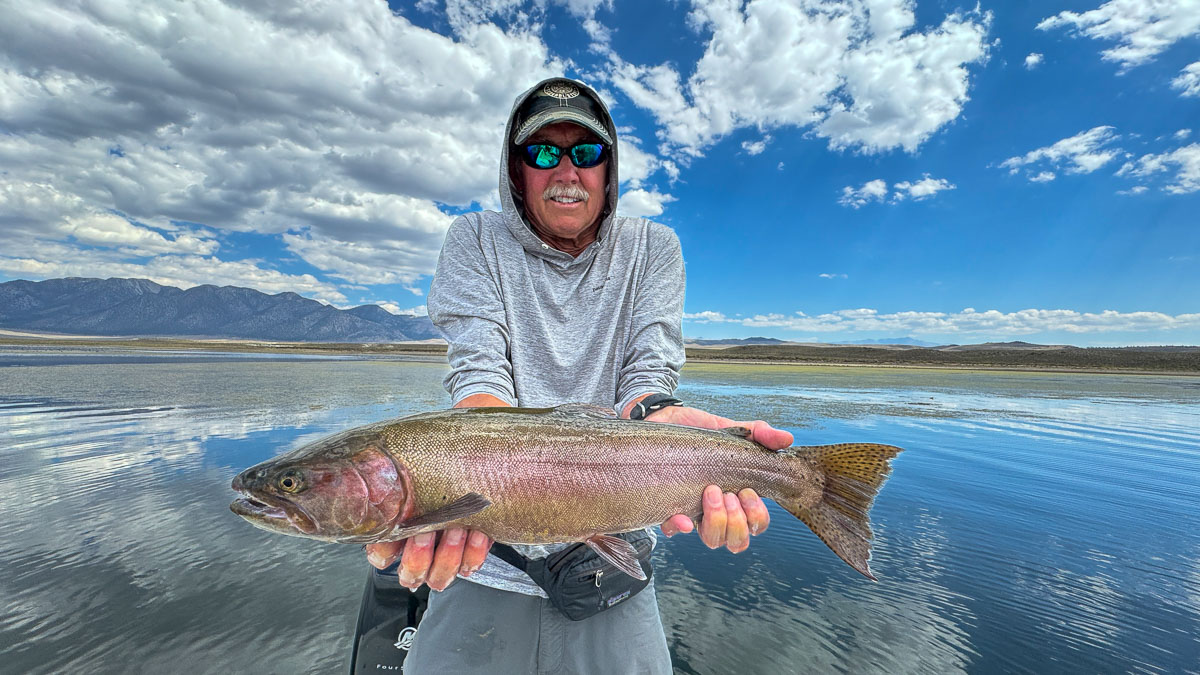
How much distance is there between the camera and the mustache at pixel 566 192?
12.8 feet

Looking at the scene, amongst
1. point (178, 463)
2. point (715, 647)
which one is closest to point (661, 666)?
point (715, 647)

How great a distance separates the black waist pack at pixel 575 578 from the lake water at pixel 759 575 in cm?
234

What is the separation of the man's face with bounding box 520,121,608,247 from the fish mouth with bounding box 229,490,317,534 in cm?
249

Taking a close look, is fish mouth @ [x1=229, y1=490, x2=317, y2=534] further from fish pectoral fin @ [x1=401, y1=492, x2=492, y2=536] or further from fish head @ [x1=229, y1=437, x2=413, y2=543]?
fish pectoral fin @ [x1=401, y1=492, x2=492, y2=536]

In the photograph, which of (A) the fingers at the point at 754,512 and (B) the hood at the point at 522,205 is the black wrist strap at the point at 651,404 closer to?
(A) the fingers at the point at 754,512

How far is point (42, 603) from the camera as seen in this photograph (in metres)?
5.25

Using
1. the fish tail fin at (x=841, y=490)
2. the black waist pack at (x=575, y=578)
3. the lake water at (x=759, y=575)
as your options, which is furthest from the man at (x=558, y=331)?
the lake water at (x=759, y=575)

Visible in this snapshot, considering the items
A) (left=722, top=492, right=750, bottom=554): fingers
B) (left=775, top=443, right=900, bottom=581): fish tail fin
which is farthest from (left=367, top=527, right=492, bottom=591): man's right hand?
(left=775, top=443, right=900, bottom=581): fish tail fin

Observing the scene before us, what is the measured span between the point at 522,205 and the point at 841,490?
312cm

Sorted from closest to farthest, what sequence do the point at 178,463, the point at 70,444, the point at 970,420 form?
the point at 178,463
the point at 70,444
the point at 970,420

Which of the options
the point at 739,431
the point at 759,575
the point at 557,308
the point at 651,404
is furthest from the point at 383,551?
the point at 759,575

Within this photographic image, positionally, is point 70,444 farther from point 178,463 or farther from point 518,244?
point 518,244

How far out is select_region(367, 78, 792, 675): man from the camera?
310 cm

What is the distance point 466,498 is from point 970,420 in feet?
64.5
